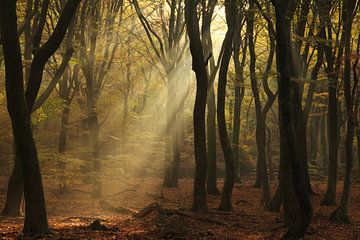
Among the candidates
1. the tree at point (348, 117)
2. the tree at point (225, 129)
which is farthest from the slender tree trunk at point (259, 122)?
the tree at point (348, 117)

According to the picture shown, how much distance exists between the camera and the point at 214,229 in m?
11.3

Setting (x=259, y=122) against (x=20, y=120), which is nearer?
(x=20, y=120)

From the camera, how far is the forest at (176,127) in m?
8.99

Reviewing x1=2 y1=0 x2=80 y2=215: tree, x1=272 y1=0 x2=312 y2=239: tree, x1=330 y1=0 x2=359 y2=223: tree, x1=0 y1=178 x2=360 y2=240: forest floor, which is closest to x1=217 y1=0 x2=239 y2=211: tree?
x1=0 y1=178 x2=360 y2=240: forest floor

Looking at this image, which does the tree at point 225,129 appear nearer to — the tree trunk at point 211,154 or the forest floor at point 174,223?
the forest floor at point 174,223

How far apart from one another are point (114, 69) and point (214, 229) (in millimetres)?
26034

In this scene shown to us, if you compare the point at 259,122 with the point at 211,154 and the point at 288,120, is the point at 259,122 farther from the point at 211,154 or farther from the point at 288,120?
the point at 288,120

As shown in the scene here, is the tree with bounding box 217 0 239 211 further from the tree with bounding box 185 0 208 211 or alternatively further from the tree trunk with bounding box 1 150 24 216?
the tree trunk with bounding box 1 150 24 216

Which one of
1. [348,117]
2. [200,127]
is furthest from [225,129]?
[348,117]

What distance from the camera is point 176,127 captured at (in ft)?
81.9

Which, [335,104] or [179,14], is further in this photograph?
[179,14]

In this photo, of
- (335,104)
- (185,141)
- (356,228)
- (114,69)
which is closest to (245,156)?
(185,141)

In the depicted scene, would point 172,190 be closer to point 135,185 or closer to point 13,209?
point 135,185

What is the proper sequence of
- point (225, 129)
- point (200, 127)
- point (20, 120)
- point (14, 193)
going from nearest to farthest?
point (20, 120), point (14, 193), point (200, 127), point (225, 129)
